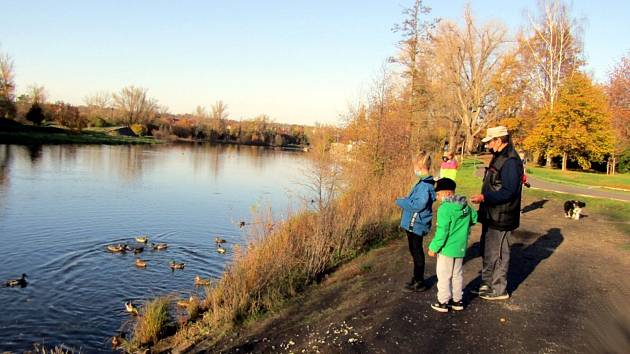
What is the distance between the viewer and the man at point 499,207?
6.03 metres

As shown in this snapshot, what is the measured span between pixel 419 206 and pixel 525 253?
3835 mm

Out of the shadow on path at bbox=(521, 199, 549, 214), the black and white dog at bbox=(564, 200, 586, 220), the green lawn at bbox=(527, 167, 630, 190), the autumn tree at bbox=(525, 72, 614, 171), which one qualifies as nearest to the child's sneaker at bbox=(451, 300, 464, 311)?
the black and white dog at bbox=(564, 200, 586, 220)

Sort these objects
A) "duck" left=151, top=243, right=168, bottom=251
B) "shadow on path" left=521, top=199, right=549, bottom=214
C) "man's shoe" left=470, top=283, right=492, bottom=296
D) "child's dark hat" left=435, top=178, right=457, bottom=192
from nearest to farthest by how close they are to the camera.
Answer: "child's dark hat" left=435, top=178, right=457, bottom=192 < "man's shoe" left=470, top=283, right=492, bottom=296 < "duck" left=151, top=243, right=168, bottom=251 < "shadow on path" left=521, top=199, right=549, bottom=214

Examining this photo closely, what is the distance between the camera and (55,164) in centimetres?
3459

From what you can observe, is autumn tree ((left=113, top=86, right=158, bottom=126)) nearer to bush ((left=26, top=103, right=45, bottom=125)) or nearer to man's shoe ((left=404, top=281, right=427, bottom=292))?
bush ((left=26, top=103, right=45, bottom=125))

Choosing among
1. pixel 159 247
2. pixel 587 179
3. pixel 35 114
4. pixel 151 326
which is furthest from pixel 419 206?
pixel 35 114

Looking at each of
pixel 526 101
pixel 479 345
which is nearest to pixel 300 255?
pixel 479 345

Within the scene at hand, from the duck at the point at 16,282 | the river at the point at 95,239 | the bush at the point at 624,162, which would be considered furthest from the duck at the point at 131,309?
the bush at the point at 624,162

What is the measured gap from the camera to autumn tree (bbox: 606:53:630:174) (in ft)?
116

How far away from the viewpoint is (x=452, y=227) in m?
5.87

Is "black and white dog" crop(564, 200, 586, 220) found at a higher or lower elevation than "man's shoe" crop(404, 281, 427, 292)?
higher

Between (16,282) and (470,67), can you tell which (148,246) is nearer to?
(16,282)

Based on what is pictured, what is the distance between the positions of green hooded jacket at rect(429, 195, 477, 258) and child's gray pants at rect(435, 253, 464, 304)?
12cm

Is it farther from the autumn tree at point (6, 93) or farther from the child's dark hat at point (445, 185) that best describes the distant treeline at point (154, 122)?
the child's dark hat at point (445, 185)
